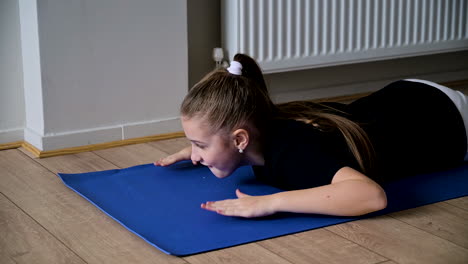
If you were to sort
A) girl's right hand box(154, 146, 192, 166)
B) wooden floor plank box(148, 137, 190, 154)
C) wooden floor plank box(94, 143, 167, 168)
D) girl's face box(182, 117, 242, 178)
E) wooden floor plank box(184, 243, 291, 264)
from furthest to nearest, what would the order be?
wooden floor plank box(148, 137, 190, 154), wooden floor plank box(94, 143, 167, 168), girl's right hand box(154, 146, 192, 166), girl's face box(182, 117, 242, 178), wooden floor plank box(184, 243, 291, 264)

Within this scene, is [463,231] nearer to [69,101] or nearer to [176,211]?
[176,211]

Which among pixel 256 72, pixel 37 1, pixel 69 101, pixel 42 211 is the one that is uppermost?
pixel 37 1

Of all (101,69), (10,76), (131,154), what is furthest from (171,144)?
(10,76)

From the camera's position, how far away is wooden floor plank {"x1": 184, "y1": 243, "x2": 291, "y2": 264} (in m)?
1.30

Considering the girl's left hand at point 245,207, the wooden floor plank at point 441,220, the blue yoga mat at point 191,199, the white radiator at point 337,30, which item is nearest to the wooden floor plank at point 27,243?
the blue yoga mat at point 191,199

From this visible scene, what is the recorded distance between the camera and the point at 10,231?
1479 mm

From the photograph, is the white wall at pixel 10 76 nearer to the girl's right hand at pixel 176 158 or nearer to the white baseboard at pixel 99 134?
the white baseboard at pixel 99 134

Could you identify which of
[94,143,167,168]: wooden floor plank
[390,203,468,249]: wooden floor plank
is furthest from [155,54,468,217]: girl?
[94,143,167,168]: wooden floor plank

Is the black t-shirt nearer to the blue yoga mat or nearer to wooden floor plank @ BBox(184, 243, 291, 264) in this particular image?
the blue yoga mat

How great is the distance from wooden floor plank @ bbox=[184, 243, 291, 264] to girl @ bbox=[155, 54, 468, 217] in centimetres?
12

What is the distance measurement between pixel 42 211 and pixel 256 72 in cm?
59

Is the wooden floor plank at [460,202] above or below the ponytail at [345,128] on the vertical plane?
below

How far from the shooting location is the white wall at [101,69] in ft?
6.70

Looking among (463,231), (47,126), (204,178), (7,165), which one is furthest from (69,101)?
(463,231)
